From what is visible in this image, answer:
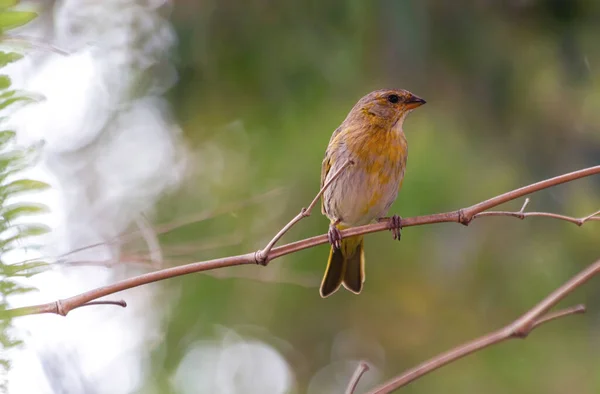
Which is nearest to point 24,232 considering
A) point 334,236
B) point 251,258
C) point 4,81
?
point 4,81

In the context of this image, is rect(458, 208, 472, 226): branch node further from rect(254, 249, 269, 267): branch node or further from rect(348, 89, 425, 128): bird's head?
rect(348, 89, 425, 128): bird's head

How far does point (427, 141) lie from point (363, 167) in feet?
1.26

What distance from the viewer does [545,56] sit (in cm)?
347

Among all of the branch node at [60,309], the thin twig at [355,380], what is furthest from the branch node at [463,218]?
the branch node at [60,309]

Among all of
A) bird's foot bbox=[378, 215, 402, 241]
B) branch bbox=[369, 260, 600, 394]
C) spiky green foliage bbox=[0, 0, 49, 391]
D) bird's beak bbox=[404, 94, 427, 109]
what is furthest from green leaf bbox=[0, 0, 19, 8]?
bird's beak bbox=[404, 94, 427, 109]

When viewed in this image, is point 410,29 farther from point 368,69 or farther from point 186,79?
point 186,79

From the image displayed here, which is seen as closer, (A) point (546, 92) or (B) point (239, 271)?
(B) point (239, 271)

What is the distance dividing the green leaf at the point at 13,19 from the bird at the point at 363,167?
106 inches

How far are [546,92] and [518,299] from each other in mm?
1035

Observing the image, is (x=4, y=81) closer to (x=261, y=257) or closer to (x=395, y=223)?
(x=261, y=257)

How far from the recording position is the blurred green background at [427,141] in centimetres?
326

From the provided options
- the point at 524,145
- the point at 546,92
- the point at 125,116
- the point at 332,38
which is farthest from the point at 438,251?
the point at 125,116

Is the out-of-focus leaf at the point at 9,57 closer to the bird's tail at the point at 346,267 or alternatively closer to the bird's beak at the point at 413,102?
the bird's tail at the point at 346,267

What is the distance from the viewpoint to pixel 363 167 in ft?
11.0
